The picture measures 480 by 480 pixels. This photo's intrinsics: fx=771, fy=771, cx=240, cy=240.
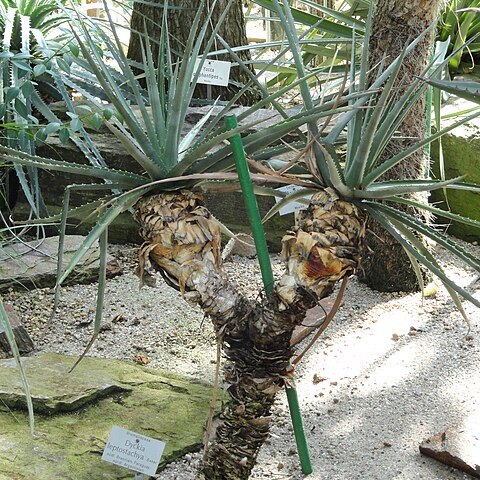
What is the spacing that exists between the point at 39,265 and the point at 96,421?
1.05m

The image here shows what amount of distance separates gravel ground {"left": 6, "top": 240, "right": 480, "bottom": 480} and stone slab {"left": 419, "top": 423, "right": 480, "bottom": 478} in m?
0.03

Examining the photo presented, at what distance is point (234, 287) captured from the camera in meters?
1.45

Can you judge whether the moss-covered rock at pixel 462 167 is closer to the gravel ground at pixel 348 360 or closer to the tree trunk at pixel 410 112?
the gravel ground at pixel 348 360

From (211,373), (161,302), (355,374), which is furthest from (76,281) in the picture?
(355,374)

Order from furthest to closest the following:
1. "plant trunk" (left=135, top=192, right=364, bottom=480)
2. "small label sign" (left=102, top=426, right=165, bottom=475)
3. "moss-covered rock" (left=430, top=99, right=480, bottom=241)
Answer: "moss-covered rock" (left=430, top=99, right=480, bottom=241) → "small label sign" (left=102, top=426, right=165, bottom=475) → "plant trunk" (left=135, top=192, right=364, bottom=480)

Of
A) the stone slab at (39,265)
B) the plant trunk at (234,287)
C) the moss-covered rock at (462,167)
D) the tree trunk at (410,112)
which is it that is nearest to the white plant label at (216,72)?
the tree trunk at (410,112)

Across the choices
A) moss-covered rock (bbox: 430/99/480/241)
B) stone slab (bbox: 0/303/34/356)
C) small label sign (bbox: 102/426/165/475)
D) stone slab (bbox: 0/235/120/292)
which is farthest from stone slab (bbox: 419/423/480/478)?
moss-covered rock (bbox: 430/99/480/241)

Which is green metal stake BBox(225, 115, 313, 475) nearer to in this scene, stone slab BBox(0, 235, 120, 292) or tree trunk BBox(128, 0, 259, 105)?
stone slab BBox(0, 235, 120, 292)

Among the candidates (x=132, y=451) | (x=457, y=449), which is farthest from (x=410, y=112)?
(x=132, y=451)

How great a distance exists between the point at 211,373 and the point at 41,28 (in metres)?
2.00

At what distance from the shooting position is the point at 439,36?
3781 mm

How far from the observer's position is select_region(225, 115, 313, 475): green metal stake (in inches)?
55.7

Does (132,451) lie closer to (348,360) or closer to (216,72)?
(348,360)

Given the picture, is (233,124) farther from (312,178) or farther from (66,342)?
(66,342)
